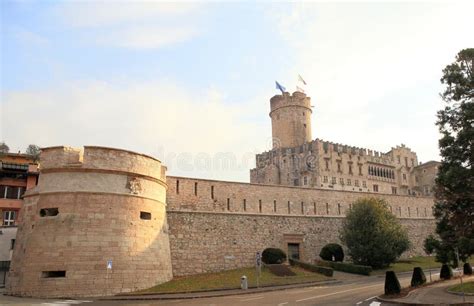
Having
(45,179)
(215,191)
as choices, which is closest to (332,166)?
(215,191)

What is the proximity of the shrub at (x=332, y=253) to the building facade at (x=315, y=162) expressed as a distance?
30.5 meters

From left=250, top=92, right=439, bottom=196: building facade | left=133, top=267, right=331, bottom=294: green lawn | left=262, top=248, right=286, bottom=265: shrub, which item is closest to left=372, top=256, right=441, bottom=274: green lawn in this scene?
left=262, top=248, right=286, bottom=265: shrub

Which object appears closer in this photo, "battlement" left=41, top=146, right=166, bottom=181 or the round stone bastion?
the round stone bastion

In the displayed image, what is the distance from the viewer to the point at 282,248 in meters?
36.5

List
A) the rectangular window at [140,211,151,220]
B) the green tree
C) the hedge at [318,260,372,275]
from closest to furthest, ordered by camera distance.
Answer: the rectangular window at [140,211,151,220] → the hedge at [318,260,372,275] → the green tree

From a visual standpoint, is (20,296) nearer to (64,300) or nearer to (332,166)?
(64,300)

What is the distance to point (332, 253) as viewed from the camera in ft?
122

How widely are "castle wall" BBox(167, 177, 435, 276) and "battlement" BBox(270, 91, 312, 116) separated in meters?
31.5

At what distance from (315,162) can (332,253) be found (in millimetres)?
32294

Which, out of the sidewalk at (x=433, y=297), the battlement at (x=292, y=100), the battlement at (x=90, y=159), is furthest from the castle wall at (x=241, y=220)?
the battlement at (x=292, y=100)

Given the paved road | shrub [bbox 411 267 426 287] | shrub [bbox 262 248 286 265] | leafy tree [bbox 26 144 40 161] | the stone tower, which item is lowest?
the paved road

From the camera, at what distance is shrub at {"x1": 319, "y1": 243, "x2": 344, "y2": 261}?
122 feet

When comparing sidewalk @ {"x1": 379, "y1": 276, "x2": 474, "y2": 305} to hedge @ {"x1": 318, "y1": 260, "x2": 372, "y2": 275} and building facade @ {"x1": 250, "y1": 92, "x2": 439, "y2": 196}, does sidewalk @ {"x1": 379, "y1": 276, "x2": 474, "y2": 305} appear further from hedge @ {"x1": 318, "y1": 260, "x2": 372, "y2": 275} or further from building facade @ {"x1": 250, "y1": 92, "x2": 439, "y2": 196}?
building facade @ {"x1": 250, "y1": 92, "x2": 439, "y2": 196}

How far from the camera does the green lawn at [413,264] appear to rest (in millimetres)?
36638
